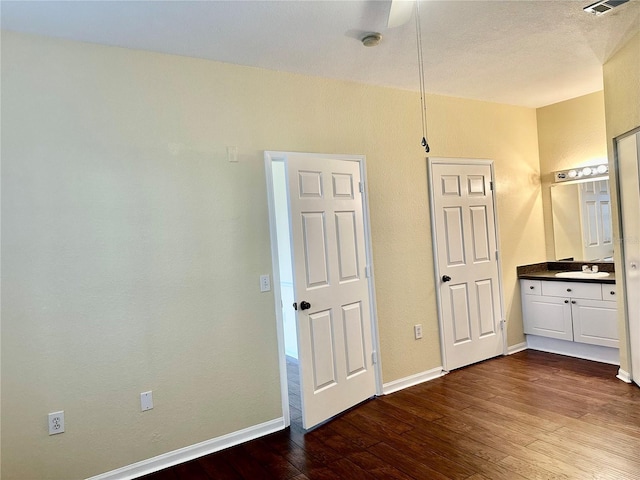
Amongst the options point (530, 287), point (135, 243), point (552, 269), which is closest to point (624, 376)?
point (530, 287)

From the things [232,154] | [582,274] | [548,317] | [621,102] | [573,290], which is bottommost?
[548,317]

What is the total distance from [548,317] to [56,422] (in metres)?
4.42

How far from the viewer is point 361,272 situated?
11.7 feet

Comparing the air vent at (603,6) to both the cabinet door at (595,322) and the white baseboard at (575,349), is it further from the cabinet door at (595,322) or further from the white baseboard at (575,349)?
the white baseboard at (575,349)

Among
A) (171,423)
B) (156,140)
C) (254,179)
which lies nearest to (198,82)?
(156,140)

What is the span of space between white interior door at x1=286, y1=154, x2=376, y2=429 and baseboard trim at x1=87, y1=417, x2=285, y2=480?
0.30m

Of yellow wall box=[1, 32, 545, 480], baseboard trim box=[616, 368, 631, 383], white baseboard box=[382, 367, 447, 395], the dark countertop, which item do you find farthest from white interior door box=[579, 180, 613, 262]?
yellow wall box=[1, 32, 545, 480]

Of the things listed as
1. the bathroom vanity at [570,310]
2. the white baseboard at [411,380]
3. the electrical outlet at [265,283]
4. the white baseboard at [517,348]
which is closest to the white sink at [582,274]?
the bathroom vanity at [570,310]

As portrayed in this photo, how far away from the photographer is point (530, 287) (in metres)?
4.65

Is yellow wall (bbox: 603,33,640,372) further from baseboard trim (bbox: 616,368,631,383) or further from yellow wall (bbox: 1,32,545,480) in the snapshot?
yellow wall (bbox: 1,32,545,480)

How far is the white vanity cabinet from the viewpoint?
158 inches

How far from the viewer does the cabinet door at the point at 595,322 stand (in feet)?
13.1

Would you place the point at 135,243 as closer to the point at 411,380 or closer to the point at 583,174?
the point at 411,380

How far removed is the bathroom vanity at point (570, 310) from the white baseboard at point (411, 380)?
52.7 inches
